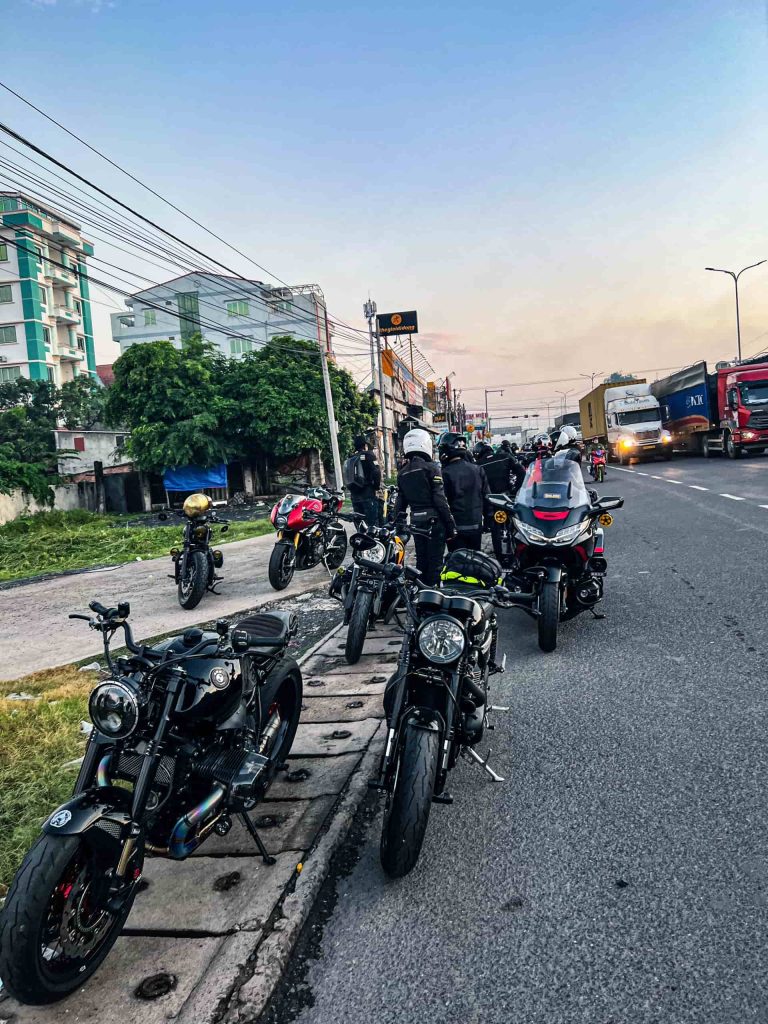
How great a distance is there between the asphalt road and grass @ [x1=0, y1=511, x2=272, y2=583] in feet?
33.5

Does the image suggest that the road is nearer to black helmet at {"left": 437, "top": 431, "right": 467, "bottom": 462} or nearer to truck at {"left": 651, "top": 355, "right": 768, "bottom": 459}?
black helmet at {"left": 437, "top": 431, "right": 467, "bottom": 462}

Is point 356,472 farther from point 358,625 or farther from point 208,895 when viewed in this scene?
point 208,895

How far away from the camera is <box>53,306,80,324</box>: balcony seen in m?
65.5

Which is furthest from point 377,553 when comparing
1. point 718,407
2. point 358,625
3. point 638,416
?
point 638,416

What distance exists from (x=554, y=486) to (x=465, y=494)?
3.48 feet

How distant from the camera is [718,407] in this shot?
27594 mm

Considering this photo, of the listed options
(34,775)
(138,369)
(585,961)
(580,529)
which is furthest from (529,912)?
(138,369)

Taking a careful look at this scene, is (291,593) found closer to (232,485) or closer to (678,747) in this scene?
(678,747)

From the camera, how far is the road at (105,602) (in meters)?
6.91

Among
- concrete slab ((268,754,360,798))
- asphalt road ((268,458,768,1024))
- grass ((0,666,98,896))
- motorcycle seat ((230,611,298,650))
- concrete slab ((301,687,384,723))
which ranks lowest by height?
asphalt road ((268,458,768,1024))

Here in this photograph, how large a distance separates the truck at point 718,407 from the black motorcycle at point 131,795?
2567cm

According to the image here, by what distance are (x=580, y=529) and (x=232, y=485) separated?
2484cm

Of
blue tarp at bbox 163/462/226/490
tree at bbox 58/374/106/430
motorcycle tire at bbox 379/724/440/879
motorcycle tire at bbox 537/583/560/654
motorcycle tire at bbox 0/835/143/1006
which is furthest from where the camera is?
tree at bbox 58/374/106/430

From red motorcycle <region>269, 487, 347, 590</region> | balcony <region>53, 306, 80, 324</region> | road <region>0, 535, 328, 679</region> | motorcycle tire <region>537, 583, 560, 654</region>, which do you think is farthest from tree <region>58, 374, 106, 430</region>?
motorcycle tire <region>537, 583, 560, 654</region>
